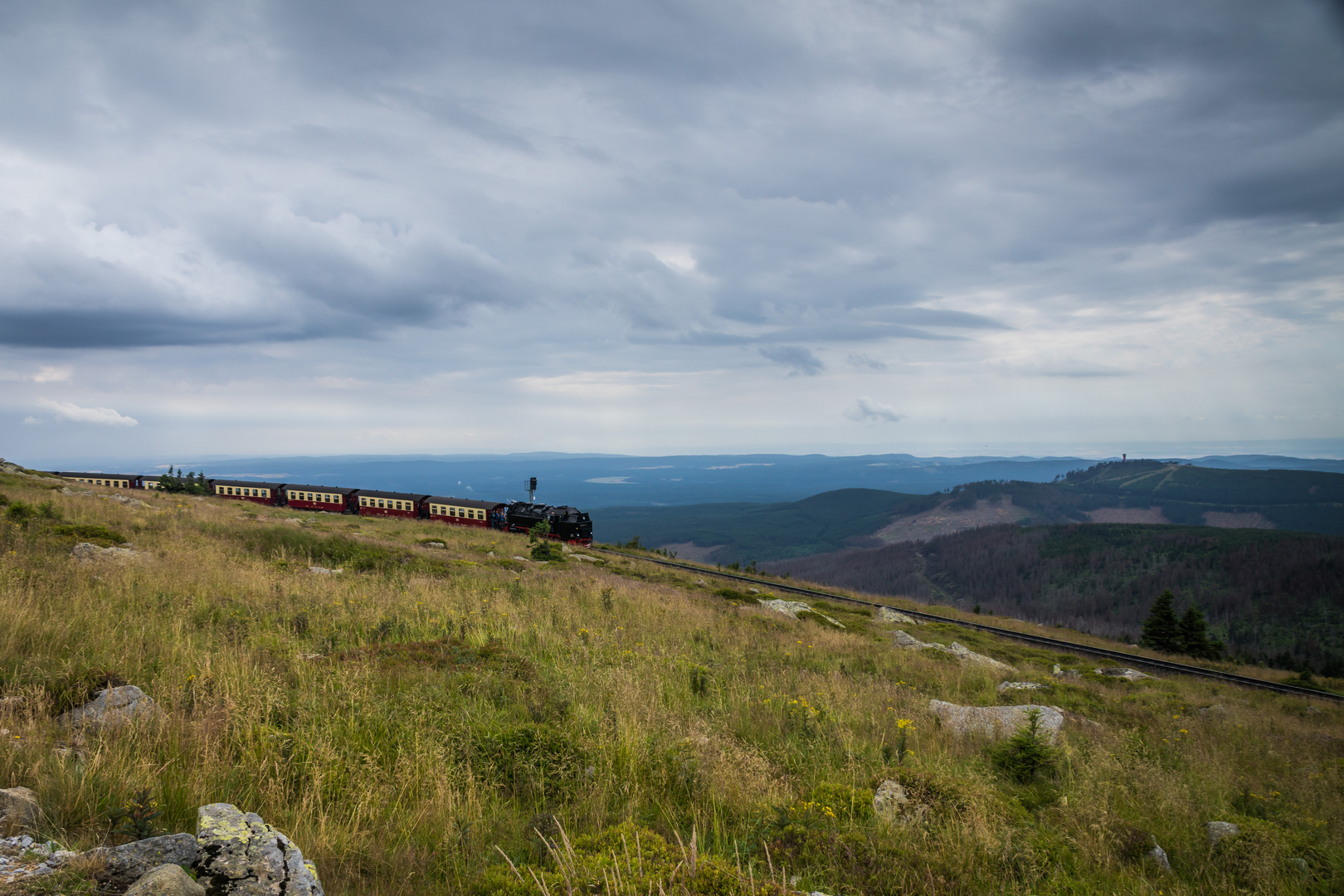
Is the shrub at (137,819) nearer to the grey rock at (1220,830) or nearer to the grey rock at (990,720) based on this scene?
the grey rock at (1220,830)

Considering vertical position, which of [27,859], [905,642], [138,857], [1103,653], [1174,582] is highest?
[27,859]

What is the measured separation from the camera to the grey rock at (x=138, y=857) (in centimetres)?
272

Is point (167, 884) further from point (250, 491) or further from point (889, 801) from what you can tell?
point (250, 491)

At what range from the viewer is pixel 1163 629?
42938mm

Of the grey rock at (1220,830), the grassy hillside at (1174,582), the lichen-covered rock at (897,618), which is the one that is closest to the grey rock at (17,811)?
the grey rock at (1220,830)

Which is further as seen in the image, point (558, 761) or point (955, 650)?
point (955, 650)

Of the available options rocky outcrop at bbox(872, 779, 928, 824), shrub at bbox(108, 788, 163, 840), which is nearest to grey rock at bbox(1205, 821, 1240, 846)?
rocky outcrop at bbox(872, 779, 928, 824)

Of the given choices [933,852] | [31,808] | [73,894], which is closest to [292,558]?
[31,808]

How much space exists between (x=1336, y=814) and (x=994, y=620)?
125ft

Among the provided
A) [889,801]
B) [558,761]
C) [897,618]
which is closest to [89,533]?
[558,761]

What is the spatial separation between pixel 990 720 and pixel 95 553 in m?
16.0

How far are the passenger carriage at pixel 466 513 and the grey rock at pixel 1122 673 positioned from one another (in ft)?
122

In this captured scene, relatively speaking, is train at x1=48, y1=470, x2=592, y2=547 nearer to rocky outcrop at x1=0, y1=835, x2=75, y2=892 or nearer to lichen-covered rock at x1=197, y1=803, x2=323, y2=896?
lichen-covered rock at x1=197, y1=803, x2=323, y2=896

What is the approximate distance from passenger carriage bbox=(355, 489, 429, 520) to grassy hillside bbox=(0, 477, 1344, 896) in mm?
36587
